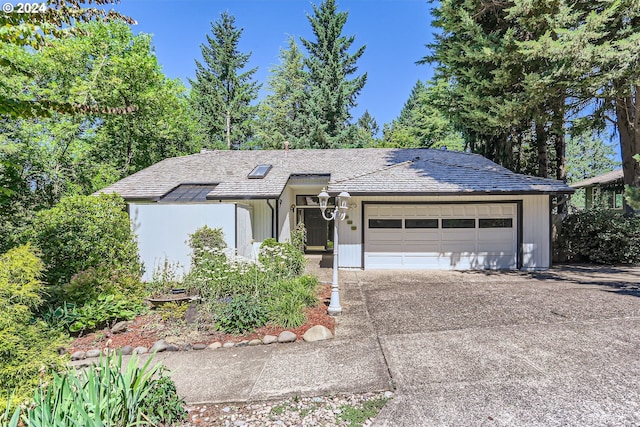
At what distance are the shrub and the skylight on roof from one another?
37.2 ft

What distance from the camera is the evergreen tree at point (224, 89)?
84.0 ft

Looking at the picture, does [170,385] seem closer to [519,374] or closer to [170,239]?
[519,374]

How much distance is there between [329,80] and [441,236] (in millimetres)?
16649

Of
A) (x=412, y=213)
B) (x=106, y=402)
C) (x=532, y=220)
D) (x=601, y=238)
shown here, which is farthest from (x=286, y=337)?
(x=601, y=238)

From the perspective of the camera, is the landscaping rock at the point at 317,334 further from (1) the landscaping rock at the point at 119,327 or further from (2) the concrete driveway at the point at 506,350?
(1) the landscaping rock at the point at 119,327

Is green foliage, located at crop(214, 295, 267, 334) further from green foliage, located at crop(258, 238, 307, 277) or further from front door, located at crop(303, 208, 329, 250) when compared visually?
front door, located at crop(303, 208, 329, 250)

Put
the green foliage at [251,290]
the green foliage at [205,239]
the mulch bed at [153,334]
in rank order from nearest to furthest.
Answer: the mulch bed at [153,334], the green foliage at [251,290], the green foliage at [205,239]

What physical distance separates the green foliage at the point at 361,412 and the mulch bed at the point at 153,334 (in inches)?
75.5

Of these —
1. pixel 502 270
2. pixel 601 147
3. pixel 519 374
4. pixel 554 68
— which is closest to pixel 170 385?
pixel 519 374

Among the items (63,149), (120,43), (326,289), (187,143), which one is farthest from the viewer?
(187,143)

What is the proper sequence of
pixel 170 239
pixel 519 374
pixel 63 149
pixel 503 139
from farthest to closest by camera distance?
pixel 503 139
pixel 63 149
pixel 170 239
pixel 519 374

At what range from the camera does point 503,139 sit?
1516cm

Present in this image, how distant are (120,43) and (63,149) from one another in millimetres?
6819

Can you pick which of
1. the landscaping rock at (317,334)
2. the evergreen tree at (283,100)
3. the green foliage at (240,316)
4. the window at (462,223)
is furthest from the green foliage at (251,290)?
the evergreen tree at (283,100)
